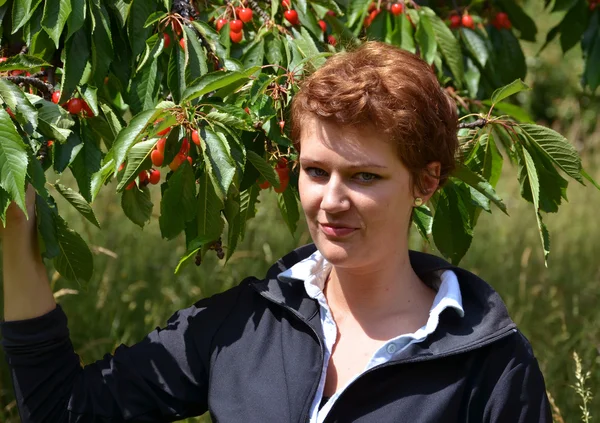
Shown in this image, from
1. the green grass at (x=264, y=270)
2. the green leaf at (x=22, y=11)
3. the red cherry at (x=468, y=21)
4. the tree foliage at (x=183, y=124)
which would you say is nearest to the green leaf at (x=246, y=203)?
the tree foliage at (x=183, y=124)

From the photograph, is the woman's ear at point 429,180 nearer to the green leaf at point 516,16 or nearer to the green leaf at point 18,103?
the green leaf at point 18,103

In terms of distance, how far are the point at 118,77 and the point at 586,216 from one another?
4.62 meters

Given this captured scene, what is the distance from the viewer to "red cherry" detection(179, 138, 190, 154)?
1618 mm

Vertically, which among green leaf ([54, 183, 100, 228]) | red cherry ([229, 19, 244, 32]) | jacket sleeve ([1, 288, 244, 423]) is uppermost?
red cherry ([229, 19, 244, 32])

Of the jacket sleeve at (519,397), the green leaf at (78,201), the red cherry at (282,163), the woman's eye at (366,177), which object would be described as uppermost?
the woman's eye at (366,177)

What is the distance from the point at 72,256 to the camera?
1814 millimetres

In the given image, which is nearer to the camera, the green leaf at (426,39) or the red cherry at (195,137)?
the red cherry at (195,137)

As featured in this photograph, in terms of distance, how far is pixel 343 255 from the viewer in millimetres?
1640

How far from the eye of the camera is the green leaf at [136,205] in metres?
1.88

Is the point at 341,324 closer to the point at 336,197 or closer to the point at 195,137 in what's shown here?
the point at 336,197

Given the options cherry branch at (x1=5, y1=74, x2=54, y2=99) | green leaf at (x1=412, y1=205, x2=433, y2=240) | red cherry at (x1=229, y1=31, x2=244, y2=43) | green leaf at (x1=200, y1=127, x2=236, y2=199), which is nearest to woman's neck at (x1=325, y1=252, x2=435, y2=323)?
green leaf at (x1=412, y1=205, x2=433, y2=240)

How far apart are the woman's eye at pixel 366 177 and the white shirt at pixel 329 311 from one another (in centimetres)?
28

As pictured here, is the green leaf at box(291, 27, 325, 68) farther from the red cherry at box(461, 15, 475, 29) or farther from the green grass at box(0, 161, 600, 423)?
the green grass at box(0, 161, 600, 423)

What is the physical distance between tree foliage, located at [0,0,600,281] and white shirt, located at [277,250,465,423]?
5.5 inches
